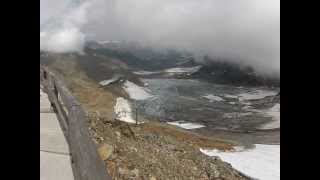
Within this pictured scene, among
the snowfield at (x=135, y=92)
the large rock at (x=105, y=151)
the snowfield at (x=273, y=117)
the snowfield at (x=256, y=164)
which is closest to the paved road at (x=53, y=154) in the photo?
the large rock at (x=105, y=151)

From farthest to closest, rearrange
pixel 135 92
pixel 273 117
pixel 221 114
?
pixel 135 92
pixel 221 114
pixel 273 117

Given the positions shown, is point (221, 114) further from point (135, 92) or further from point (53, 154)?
point (53, 154)

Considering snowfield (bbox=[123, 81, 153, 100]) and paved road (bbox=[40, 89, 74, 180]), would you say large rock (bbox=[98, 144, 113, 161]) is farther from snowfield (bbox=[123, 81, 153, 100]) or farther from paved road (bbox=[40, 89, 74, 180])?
snowfield (bbox=[123, 81, 153, 100])

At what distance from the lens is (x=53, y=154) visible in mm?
4914

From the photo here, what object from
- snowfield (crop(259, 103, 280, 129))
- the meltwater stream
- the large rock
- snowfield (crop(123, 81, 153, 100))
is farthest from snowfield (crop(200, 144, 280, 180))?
snowfield (crop(123, 81, 153, 100))

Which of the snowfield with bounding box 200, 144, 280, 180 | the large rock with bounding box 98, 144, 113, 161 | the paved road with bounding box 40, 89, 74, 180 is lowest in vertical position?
the snowfield with bounding box 200, 144, 280, 180

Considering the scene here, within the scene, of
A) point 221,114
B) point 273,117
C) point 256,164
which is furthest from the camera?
point 221,114

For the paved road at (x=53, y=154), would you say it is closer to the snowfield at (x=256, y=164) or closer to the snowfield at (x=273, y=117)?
the snowfield at (x=256, y=164)

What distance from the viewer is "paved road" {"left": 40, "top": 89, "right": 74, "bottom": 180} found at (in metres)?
4.17

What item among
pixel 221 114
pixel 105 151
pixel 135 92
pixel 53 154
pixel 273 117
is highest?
pixel 53 154

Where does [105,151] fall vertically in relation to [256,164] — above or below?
above

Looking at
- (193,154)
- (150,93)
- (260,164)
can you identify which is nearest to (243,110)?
(150,93)

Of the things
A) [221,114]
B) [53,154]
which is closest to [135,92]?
[221,114]
